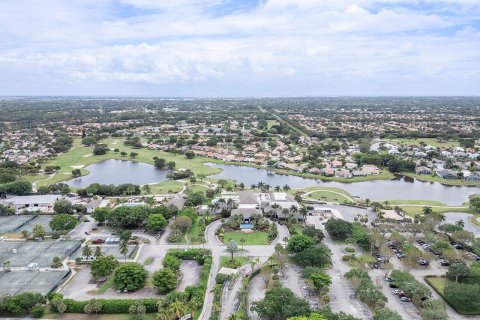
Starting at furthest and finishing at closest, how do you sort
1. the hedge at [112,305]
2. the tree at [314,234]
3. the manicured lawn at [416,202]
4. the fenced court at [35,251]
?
the manicured lawn at [416,202], the tree at [314,234], the fenced court at [35,251], the hedge at [112,305]

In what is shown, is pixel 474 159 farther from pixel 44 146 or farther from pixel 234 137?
pixel 44 146

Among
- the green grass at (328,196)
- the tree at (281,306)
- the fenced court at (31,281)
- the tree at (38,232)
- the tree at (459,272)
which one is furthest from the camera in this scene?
the green grass at (328,196)

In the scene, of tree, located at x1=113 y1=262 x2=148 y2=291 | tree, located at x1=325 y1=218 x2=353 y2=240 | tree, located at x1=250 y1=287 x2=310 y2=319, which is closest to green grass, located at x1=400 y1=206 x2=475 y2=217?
tree, located at x1=325 y1=218 x2=353 y2=240

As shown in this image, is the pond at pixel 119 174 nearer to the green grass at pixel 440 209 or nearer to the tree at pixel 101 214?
the tree at pixel 101 214

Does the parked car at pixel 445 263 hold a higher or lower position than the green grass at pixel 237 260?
higher

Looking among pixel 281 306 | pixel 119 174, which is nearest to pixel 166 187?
pixel 119 174

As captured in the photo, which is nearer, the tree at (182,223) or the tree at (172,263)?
the tree at (172,263)

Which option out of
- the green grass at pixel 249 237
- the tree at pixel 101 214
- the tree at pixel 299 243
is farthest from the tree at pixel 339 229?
the tree at pixel 101 214

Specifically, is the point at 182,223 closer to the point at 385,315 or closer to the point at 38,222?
the point at 38,222
